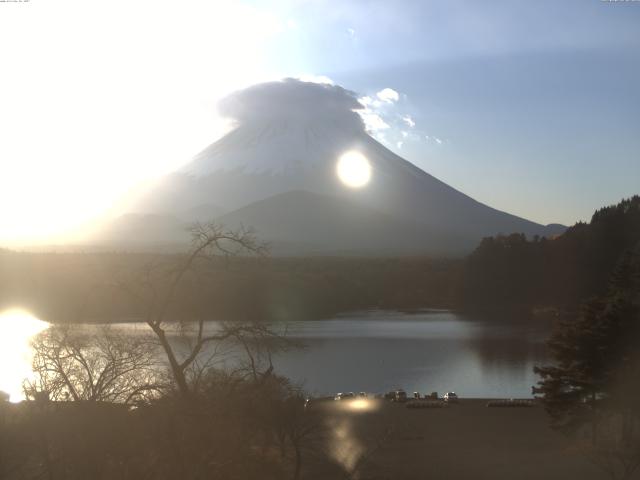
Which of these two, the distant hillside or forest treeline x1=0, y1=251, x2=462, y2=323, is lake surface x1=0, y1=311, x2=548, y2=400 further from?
the distant hillside

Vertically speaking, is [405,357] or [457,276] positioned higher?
[457,276]

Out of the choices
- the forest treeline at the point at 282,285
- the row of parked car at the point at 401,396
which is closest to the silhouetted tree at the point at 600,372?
the row of parked car at the point at 401,396

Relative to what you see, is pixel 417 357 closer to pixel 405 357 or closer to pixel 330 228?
pixel 405 357

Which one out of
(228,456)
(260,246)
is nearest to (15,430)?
(228,456)

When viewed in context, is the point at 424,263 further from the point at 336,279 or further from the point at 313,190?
the point at 313,190

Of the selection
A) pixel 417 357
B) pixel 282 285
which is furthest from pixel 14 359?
pixel 282 285

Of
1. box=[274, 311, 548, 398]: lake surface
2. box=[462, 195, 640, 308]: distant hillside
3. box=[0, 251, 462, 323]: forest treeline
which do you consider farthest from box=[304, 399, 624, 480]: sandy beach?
box=[462, 195, 640, 308]: distant hillside
